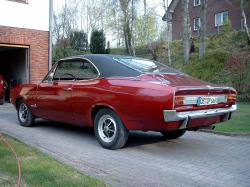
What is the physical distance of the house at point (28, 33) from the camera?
1418cm

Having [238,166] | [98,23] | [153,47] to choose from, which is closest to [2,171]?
[238,166]

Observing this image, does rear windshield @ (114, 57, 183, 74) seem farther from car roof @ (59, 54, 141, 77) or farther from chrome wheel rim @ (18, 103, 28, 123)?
chrome wheel rim @ (18, 103, 28, 123)

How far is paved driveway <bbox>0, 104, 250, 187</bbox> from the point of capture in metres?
5.11

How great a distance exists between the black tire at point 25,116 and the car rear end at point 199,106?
13.8ft

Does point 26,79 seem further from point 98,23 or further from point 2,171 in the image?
point 98,23

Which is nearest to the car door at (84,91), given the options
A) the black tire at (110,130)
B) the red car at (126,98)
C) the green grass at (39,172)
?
the red car at (126,98)

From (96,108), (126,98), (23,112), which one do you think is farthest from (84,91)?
(23,112)

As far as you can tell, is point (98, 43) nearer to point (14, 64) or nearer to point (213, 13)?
point (213, 13)

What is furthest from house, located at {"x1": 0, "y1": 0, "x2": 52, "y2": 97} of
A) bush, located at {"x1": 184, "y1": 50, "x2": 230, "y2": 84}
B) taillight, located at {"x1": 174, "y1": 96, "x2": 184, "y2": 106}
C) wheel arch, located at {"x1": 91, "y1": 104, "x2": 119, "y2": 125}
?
taillight, located at {"x1": 174, "y1": 96, "x2": 184, "y2": 106}

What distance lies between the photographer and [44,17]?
15172 millimetres

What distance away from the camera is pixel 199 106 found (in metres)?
6.20

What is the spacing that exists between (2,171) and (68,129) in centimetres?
375

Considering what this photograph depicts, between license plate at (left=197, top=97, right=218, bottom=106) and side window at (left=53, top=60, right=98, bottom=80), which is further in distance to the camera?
side window at (left=53, top=60, right=98, bottom=80)

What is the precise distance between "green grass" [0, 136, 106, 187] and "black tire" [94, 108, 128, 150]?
1163mm
